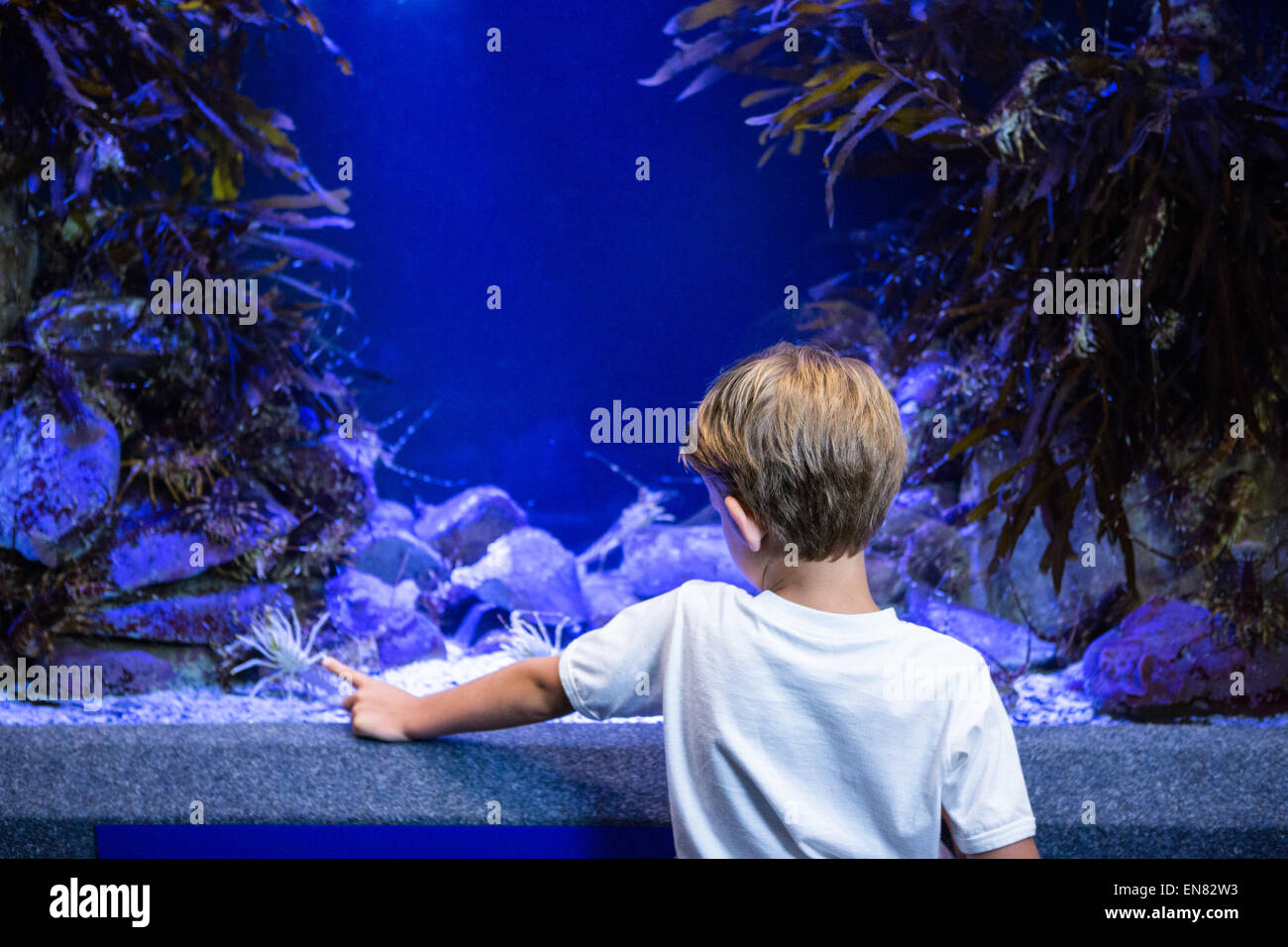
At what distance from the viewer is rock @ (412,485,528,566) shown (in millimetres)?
2756

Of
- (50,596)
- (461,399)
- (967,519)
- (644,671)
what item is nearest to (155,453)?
(50,596)

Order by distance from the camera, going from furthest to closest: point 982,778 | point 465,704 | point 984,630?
point 984,630 < point 465,704 < point 982,778

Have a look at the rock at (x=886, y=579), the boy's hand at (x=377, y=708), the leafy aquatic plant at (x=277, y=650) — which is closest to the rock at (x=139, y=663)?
the leafy aquatic plant at (x=277, y=650)

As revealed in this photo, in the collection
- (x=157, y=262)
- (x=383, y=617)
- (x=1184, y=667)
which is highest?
(x=157, y=262)

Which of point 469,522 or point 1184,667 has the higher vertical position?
point 469,522

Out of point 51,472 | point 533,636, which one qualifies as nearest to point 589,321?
point 533,636

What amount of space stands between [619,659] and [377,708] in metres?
0.49

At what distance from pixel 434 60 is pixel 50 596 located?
1985 millimetres

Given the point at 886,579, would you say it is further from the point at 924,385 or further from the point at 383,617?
the point at 383,617

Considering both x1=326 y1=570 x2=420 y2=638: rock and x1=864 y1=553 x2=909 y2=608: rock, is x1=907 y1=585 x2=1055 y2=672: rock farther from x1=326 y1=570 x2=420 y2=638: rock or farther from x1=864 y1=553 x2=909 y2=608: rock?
x1=326 y1=570 x2=420 y2=638: rock

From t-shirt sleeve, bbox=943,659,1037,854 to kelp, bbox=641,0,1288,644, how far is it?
5.96ft

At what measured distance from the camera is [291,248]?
2658mm

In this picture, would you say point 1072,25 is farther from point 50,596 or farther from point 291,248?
point 50,596

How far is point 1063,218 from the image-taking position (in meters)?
2.42
